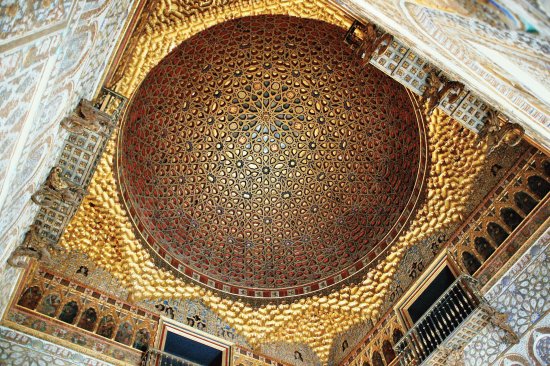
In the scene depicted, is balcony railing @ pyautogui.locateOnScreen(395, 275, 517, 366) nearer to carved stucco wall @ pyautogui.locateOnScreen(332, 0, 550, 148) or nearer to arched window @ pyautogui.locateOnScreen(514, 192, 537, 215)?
arched window @ pyautogui.locateOnScreen(514, 192, 537, 215)

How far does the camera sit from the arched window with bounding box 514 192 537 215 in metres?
7.01

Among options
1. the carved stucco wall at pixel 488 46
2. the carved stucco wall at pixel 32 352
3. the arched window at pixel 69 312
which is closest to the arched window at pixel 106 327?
the arched window at pixel 69 312

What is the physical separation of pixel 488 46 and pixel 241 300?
287 inches

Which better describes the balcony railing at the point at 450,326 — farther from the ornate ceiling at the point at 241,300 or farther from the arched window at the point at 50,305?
the arched window at the point at 50,305

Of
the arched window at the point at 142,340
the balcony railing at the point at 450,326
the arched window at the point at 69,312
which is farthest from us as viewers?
the arched window at the point at 142,340

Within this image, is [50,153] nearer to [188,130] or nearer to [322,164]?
[188,130]

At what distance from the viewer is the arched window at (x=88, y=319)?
719 centimetres

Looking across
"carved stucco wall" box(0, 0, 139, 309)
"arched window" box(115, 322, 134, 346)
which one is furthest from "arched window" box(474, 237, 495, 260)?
"carved stucco wall" box(0, 0, 139, 309)

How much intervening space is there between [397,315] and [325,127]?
3.98m

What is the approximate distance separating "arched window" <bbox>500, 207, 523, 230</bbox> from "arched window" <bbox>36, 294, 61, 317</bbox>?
6.47 m

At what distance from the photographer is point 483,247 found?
746 centimetres

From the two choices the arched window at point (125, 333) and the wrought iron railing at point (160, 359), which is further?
the arched window at point (125, 333)

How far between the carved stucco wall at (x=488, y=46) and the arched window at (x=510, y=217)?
206cm

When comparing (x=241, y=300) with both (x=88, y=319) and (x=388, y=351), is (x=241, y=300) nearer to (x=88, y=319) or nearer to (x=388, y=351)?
(x=388, y=351)
